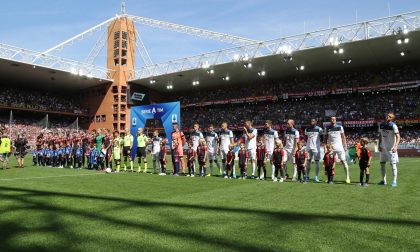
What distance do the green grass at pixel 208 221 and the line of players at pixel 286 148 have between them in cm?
204

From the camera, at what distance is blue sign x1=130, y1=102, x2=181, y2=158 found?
Result: 1609cm

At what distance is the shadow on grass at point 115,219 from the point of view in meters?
3.65

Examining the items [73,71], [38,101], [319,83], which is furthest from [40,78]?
[319,83]

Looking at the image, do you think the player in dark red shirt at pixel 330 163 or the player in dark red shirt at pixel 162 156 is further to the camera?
the player in dark red shirt at pixel 162 156

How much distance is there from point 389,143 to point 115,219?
749 centimetres

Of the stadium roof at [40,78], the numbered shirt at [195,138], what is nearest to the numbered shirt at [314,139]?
the numbered shirt at [195,138]

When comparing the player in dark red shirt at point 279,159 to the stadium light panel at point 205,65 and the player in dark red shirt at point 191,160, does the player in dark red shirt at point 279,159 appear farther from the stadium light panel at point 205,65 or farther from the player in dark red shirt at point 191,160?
the stadium light panel at point 205,65

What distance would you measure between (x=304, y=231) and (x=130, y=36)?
50697mm

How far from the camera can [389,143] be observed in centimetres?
897

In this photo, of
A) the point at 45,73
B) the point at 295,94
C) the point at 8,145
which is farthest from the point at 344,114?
the point at 45,73

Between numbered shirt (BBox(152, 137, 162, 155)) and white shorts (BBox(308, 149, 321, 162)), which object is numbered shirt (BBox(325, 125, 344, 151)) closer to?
white shorts (BBox(308, 149, 321, 162))

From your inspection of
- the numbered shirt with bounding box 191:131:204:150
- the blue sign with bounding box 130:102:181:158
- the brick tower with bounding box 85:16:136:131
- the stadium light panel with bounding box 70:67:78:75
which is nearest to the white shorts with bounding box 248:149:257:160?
the numbered shirt with bounding box 191:131:204:150

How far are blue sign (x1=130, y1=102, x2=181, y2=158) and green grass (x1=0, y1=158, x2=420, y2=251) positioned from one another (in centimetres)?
878

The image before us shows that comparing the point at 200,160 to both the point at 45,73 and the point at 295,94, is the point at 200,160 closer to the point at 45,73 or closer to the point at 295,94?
the point at 295,94
